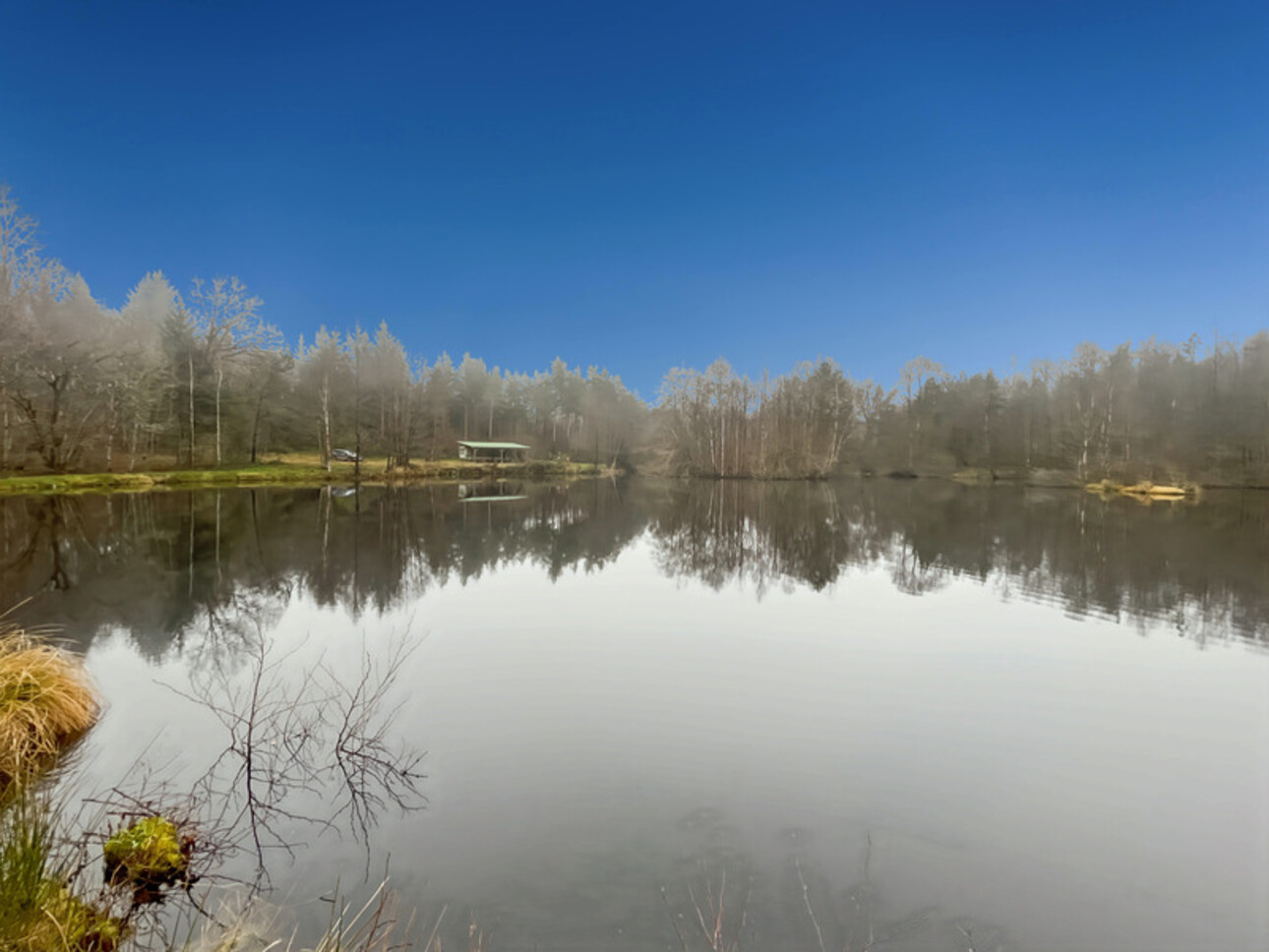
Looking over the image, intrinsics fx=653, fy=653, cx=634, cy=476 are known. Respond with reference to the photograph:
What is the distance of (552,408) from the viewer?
79.7m

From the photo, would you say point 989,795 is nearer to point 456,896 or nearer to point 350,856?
point 456,896

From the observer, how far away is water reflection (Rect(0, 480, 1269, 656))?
11594 millimetres

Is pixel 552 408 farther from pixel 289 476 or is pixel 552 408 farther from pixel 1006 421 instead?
pixel 1006 421

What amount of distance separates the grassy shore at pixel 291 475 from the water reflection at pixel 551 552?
5183 millimetres

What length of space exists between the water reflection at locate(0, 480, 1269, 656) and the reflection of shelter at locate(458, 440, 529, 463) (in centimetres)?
3215

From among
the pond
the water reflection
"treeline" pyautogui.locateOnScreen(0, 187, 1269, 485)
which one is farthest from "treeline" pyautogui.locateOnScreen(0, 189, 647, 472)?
the pond

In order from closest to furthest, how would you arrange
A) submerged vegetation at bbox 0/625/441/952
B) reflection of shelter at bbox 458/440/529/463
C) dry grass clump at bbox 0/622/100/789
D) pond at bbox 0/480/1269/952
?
submerged vegetation at bbox 0/625/441/952 < pond at bbox 0/480/1269/952 < dry grass clump at bbox 0/622/100/789 < reflection of shelter at bbox 458/440/529/463

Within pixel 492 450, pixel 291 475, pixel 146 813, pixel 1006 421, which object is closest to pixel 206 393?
pixel 291 475

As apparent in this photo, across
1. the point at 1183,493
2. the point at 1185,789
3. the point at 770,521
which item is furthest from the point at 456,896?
the point at 1183,493

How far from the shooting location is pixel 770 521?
87.4 ft

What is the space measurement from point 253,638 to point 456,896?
6.89 metres


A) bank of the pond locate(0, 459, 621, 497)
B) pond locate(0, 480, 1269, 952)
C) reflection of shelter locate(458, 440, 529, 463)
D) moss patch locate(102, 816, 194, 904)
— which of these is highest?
reflection of shelter locate(458, 440, 529, 463)

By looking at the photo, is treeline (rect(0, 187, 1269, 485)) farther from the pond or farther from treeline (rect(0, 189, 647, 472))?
the pond

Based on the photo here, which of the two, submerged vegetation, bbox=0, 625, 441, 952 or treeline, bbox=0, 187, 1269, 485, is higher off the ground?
treeline, bbox=0, 187, 1269, 485
